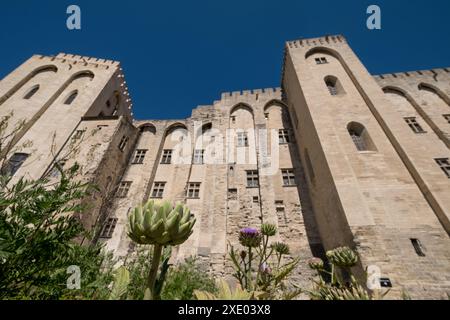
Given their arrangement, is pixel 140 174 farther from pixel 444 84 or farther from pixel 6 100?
pixel 444 84

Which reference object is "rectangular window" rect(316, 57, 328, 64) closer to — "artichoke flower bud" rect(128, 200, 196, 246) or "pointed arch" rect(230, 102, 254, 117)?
"pointed arch" rect(230, 102, 254, 117)

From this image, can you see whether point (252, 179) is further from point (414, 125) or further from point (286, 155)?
point (414, 125)

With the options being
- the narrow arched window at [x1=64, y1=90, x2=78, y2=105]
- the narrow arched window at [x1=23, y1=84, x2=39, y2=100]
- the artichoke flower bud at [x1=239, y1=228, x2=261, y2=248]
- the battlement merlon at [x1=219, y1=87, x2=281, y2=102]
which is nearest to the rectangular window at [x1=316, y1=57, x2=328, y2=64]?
the battlement merlon at [x1=219, y1=87, x2=281, y2=102]

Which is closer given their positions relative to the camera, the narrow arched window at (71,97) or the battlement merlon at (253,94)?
the narrow arched window at (71,97)

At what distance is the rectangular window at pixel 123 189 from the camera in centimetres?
1556

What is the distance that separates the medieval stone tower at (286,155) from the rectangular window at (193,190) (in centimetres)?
9

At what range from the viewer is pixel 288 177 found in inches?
581

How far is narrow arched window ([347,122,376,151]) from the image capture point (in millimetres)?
11641

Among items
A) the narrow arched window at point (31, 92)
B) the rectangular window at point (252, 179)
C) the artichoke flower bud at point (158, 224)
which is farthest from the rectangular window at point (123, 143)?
the artichoke flower bud at point (158, 224)

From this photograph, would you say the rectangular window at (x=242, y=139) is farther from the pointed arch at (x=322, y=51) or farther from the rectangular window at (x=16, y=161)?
the rectangular window at (x=16, y=161)

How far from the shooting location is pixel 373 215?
28.7 feet

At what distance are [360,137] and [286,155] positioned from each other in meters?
4.88

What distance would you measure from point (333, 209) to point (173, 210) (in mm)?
9923

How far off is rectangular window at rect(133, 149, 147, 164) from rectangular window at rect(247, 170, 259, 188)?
8879 millimetres
